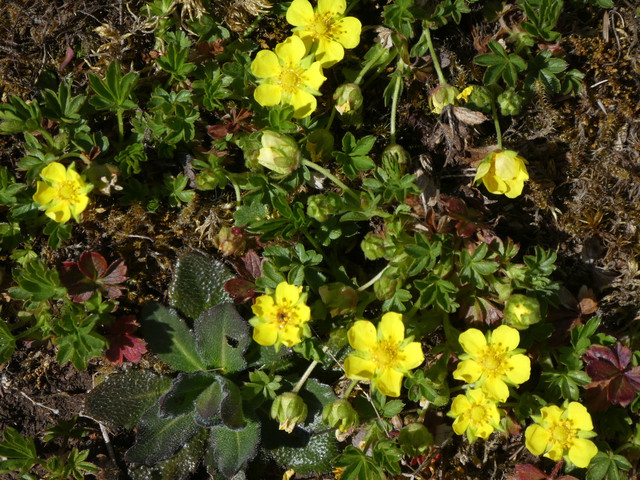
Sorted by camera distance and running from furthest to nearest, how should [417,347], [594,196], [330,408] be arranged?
[594,196] < [330,408] < [417,347]

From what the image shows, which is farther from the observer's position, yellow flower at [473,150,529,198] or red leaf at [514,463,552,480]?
red leaf at [514,463,552,480]

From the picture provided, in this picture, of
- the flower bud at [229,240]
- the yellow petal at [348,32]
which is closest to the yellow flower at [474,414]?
the flower bud at [229,240]

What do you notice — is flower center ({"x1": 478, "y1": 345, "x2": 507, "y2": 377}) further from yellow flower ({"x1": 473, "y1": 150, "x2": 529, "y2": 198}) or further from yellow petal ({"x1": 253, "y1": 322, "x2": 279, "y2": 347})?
yellow petal ({"x1": 253, "y1": 322, "x2": 279, "y2": 347})

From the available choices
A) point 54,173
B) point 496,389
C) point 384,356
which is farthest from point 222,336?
point 496,389

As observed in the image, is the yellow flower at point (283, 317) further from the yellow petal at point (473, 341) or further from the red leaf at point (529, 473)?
the red leaf at point (529, 473)

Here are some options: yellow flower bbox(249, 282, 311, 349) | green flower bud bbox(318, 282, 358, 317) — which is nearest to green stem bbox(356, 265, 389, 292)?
green flower bud bbox(318, 282, 358, 317)

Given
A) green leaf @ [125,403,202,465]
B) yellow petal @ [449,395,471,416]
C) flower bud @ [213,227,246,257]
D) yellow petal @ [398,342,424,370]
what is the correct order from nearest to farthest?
yellow petal @ [398,342,424,370] → yellow petal @ [449,395,471,416] → flower bud @ [213,227,246,257] → green leaf @ [125,403,202,465]

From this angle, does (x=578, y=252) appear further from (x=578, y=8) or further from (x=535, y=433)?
(x=578, y=8)

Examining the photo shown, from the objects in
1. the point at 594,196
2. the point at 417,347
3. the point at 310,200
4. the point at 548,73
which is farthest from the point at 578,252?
the point at 310,200
